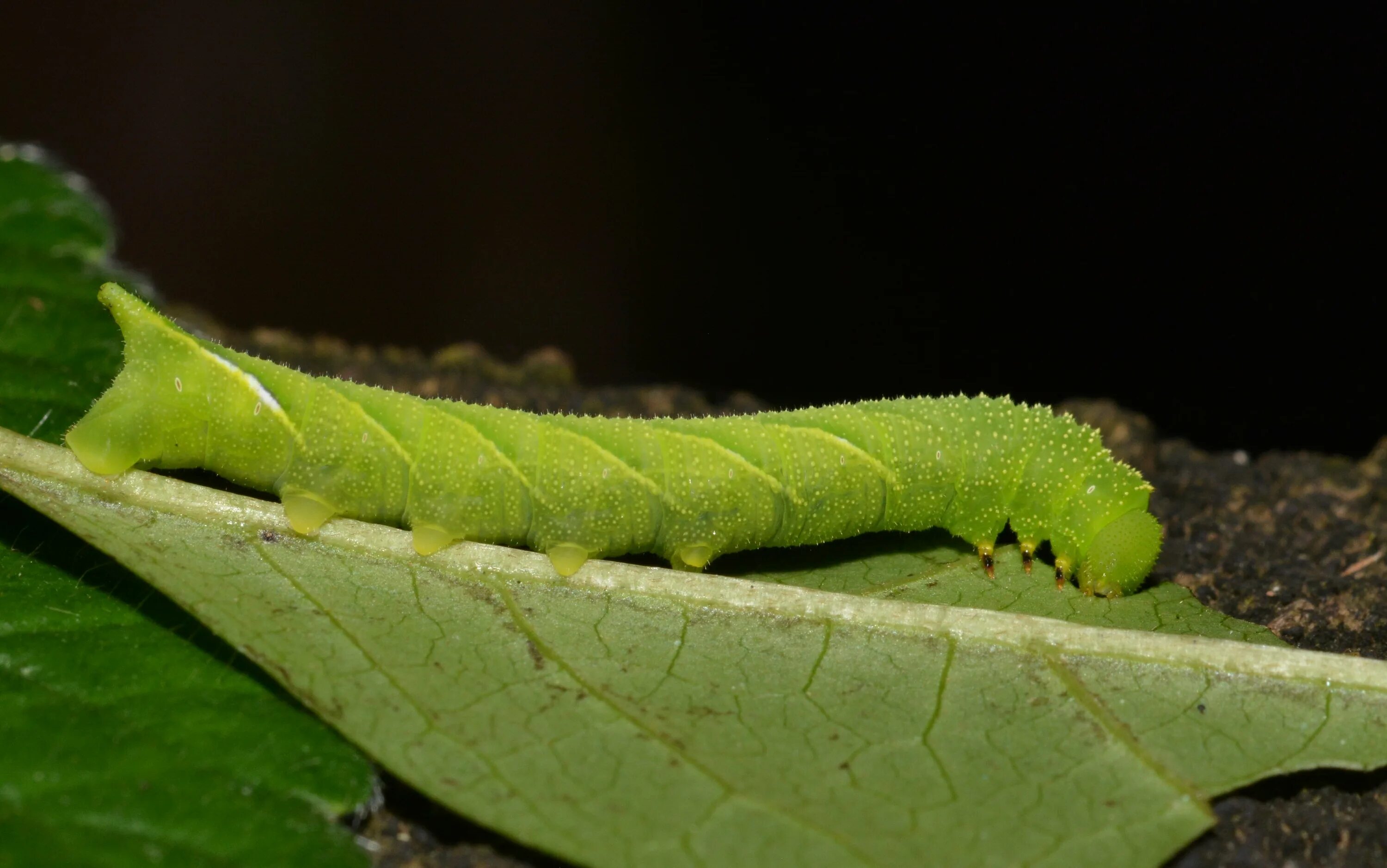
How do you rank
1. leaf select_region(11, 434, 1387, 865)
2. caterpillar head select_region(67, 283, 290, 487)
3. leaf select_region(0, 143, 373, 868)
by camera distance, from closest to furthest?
leaf select_region(0, 143, 373, 868)
leaf select_region(11, 434, 1387, 865)
caterpillar head select_region(67, 283, 290, 487)

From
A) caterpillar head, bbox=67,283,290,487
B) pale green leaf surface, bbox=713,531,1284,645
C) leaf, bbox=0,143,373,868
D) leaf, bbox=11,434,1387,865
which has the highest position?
caterpillar head, bbox=67,283,290,487

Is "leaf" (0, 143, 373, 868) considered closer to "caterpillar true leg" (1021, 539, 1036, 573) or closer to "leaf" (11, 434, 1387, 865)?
"leaf" (11, 434, 1387, 865)

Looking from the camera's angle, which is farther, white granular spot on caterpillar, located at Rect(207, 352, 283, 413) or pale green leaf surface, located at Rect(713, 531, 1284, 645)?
pale green leaf surface, located at Rect(713, 531, 1284, 645)

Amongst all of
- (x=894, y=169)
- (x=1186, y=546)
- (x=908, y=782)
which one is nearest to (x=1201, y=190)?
(x=894, y=169)

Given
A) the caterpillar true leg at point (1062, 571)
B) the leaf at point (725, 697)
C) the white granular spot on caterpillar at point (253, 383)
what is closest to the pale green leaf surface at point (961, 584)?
the caterpillar true leg at point (1062, 571)

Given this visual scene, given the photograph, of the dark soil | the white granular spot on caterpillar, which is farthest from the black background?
the white granular spot on caterpillar

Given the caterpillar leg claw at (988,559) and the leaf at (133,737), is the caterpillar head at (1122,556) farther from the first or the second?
the leaf at (133,737)

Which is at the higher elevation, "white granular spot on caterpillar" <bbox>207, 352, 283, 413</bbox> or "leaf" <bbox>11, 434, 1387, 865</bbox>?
"white granular spot on caterpillar" <bbox>207, 352, 283, 413</bbox>
